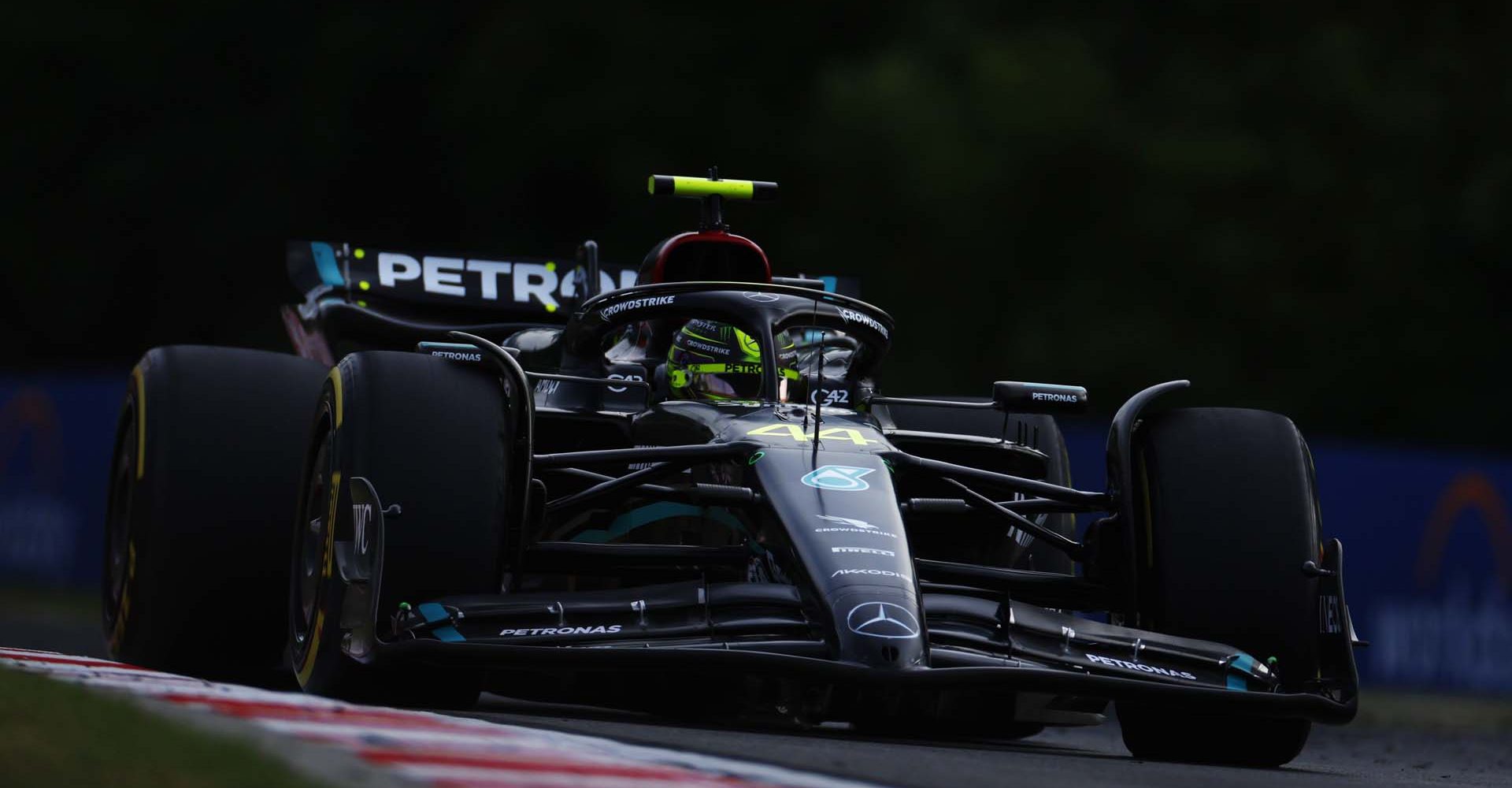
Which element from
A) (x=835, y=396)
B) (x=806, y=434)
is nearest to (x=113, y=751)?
(x=806, y=434)

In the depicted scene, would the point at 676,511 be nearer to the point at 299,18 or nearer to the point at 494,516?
A: the point at 494,516

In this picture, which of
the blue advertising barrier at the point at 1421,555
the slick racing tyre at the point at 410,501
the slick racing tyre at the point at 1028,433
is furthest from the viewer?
the blue advertising barrier at the point at 1421,555

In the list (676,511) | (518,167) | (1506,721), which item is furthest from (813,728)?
(518,167)

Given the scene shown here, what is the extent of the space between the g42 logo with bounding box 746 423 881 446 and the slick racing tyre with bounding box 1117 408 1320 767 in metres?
0.96

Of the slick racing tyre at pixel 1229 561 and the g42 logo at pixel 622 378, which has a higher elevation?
the g42 logo at pixel 622 378

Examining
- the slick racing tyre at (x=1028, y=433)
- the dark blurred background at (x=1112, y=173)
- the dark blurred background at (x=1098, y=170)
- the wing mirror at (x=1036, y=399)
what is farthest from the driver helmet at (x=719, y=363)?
the dark blurred background at (x=1098, y=170)

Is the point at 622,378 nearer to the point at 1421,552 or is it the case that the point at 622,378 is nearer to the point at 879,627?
the point at 879,627

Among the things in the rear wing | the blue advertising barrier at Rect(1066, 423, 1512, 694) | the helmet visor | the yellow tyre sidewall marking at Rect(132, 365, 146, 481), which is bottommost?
the blue advertising barrier at Rect(1066, 423, 1512, 694)

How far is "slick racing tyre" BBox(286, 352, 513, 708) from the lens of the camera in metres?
6.41

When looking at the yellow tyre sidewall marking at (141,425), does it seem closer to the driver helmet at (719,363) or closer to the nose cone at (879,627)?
the driver helmet at (719,363)

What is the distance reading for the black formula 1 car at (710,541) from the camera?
6289 mm

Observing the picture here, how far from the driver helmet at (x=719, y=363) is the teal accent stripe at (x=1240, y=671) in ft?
6.00

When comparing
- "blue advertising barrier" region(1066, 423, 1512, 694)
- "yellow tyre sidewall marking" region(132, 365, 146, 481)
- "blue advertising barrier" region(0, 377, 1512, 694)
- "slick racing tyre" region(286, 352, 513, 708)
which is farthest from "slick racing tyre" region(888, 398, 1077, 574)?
"blue advertising barrier" region(1066, 423, 1512, 694)

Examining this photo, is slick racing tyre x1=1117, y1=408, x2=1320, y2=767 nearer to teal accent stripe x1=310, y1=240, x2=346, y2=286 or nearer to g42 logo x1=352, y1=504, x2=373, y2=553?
g42 logo x1=352, y1=504, x2=373, y2=553
